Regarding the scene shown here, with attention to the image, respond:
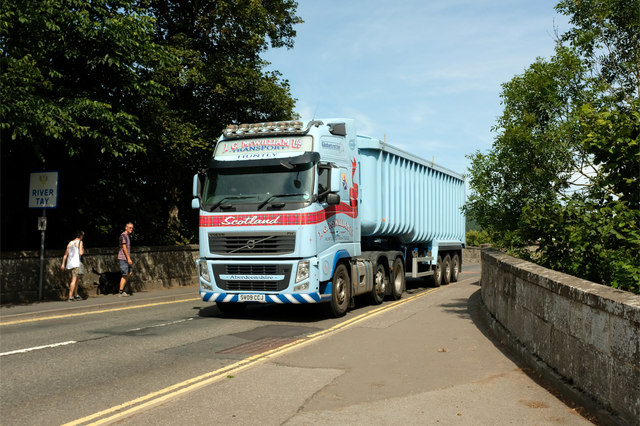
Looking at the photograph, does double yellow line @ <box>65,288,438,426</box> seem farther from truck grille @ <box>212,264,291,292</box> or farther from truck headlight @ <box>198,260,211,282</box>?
truck headlight @ <box>198,260,211,282</box>

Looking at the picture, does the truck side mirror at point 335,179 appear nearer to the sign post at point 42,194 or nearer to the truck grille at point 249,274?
the truck grille at point 249,274

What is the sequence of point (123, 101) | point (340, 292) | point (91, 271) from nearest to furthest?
point (340, 292) → point (91, 271) → point (123, 101)

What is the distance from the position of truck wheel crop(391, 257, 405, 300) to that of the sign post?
8.54 metres

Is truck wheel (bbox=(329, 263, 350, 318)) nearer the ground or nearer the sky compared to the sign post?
nearer the ground

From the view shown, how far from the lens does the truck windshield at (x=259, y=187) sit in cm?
1073

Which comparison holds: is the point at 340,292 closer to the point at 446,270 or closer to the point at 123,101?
the point at 123,101

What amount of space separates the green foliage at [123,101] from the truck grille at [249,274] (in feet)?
16.6

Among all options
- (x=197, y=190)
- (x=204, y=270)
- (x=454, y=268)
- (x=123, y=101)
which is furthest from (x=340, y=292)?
(x=454, y=268)

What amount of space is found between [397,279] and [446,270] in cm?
610

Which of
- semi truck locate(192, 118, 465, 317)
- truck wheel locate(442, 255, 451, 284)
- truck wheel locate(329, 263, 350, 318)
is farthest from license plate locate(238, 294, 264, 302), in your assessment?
truck wheel locate(442, 255, 451, 284)

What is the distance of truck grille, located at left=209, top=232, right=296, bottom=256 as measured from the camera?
34.9 ft

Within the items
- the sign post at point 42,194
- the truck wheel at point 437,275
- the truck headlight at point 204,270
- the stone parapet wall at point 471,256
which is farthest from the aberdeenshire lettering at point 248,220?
the stone parapet wall at point 471,256

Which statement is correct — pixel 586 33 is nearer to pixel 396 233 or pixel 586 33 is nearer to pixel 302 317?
pixel 396 233

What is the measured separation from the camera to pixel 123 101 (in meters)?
17.3
